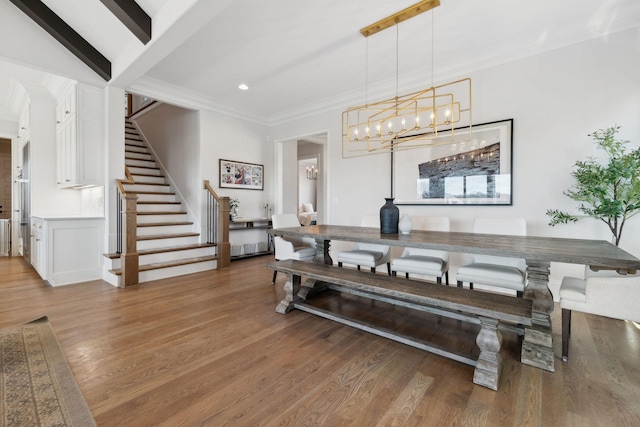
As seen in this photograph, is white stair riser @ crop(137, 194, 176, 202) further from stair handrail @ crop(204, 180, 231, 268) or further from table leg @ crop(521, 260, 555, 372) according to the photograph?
table leg @ crop(521, 260, 555, 372)

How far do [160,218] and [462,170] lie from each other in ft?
15.8

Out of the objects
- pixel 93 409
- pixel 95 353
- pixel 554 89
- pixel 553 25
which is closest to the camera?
pixel 93 409

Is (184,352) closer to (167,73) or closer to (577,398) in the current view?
(577,398)

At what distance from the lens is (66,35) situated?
333cm

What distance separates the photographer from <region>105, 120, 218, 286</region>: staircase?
4.03 m

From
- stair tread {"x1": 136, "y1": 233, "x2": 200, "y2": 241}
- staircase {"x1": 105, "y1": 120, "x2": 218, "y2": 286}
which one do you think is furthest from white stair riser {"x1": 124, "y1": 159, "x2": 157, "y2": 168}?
stair tread {"x1": 136, "y1": 233, "x2": 200, "y2": 241}

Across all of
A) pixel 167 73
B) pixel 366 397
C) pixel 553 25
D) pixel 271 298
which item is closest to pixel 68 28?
pixel 167 73

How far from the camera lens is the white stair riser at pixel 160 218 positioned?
4.77m

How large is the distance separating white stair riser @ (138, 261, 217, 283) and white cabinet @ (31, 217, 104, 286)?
0.72 meters

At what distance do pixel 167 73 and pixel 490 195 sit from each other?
15.0ft

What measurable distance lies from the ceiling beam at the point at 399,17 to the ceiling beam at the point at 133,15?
2.09m

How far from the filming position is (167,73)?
403cm

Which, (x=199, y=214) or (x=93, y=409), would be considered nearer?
(x=93, y=409)

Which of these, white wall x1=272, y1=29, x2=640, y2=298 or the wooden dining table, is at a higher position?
white wall x1=272, y1=29, x2=640, y2=298
